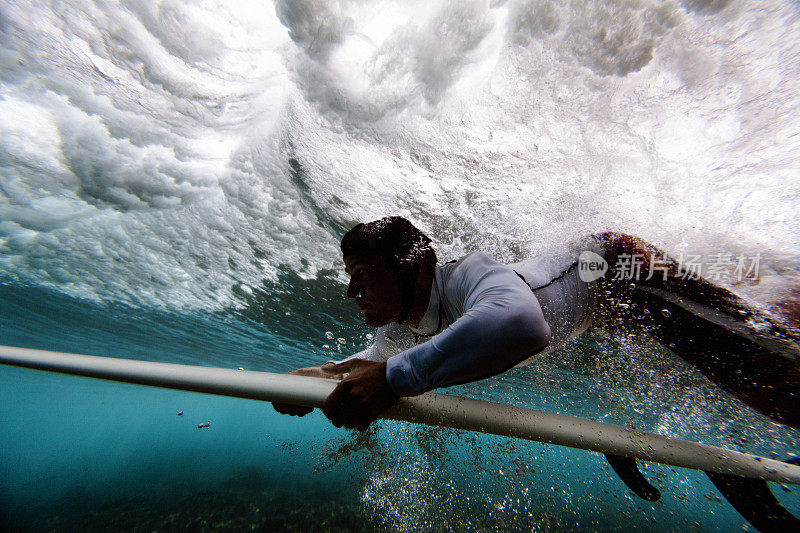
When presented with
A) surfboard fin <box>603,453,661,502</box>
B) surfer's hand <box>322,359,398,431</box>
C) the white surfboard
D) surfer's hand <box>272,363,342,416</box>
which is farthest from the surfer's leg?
surfer's hand <box>272,363,342,416</box>

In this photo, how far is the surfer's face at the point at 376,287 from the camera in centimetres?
210

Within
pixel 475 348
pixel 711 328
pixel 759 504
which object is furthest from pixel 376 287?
pixel 759 504

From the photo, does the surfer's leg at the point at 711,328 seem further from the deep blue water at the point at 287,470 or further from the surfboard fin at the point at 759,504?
the deep blue water at the point at 287,470

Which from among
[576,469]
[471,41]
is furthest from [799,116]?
[576,469]

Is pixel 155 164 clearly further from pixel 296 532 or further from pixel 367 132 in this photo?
pixel 296 532

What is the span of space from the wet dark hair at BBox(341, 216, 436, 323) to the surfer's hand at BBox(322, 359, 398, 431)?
0.97m

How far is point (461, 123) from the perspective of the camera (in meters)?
4.23

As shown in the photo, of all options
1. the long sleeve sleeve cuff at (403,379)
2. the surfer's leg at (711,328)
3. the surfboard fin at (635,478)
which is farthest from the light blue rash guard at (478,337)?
the surfboard fin at (635,478)

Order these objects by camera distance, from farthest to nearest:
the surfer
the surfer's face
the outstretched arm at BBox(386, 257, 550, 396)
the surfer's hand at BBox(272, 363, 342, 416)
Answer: the surfer's face < the surfer < the surfer's hand at BBox(272, 363, 342, 416) < the outstretched arm at BBox(386, 257, 550, 396)

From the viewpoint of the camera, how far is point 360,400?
1.20m

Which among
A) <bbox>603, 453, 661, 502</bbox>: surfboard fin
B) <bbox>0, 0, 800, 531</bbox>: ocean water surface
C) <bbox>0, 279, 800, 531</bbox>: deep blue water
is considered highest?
<bbox>0, 0, 800, 531</bbox>: ocean water surface

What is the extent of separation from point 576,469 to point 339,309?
78.5 m

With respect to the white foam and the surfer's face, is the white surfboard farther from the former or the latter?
the white foam

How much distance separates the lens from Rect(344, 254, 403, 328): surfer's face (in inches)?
82.5
